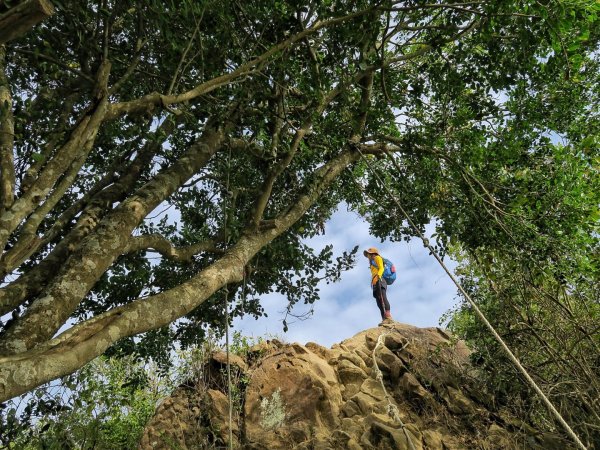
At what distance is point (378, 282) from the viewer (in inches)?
499

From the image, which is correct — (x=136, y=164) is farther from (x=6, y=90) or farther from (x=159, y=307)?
(x=159, y=307)

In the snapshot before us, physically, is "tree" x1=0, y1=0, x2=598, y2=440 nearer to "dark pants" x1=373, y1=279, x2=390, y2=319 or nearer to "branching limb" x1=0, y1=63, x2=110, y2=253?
"branching limb" x1=0, y1=63, x2=110, y2=253

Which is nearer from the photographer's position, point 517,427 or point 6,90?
point 6,90

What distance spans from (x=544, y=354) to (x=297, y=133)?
19.4ft

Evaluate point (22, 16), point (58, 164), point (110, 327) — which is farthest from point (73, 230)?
point (22, 16)

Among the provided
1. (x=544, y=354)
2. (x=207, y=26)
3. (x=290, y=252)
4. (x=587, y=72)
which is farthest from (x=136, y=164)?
(x=544, y=354)

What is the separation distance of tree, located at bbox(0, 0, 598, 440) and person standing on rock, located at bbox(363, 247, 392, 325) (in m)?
3.90

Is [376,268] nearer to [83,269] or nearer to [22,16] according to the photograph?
[83,269]

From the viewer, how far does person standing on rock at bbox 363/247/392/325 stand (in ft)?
41.5

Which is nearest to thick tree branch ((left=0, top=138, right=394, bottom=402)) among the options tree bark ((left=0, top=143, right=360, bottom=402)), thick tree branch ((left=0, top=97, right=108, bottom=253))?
tree bark ((left=0, top=143, right=360, bottom=402))

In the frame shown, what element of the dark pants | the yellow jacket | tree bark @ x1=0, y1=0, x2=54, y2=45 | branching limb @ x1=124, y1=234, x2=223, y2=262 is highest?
the yellow jacket

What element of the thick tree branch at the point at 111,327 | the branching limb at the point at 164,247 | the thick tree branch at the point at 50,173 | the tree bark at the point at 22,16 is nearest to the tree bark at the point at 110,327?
the thick tree branch at the point at 111,327

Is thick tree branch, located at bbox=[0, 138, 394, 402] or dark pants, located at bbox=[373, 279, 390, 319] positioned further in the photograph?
dark pants, located at bbox=[373, 279, 390, 319]

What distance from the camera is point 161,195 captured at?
465cm
